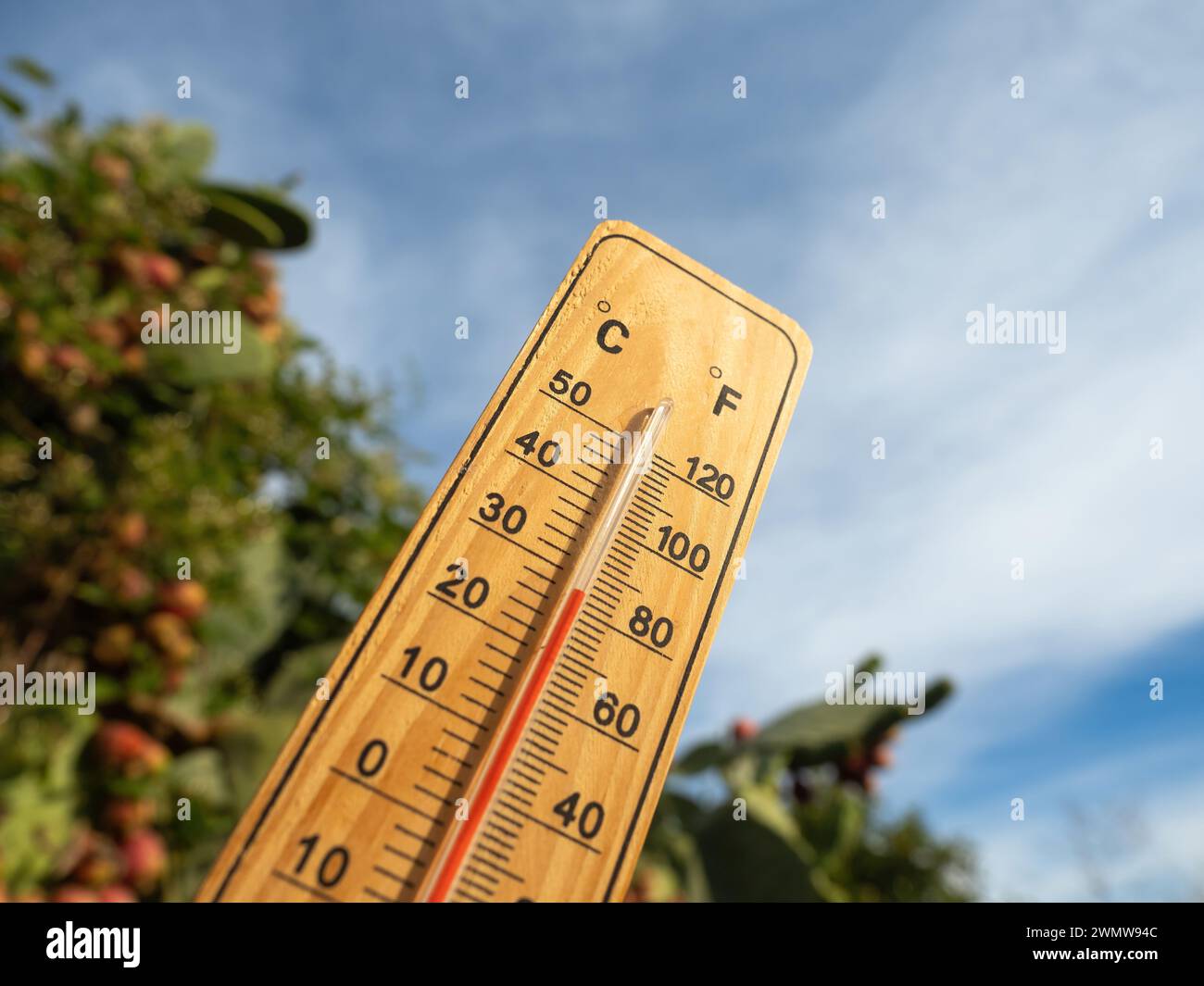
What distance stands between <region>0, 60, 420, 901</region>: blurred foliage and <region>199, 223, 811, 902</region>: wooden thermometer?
5.39 feet

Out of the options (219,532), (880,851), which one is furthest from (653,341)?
(880,851)

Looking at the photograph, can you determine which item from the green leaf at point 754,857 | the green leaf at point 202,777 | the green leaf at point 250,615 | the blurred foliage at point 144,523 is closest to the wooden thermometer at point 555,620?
the green leaf at point 754,857

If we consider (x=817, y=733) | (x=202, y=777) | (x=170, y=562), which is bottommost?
A: (x=202, y=777)

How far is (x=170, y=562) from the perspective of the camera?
8.57ft

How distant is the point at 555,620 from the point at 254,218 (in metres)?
2.74

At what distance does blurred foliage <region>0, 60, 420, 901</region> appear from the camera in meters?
2.39

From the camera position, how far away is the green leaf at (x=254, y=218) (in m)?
3.07

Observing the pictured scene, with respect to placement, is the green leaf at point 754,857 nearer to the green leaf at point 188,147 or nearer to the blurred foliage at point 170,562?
the blurred foliage at point 170,562

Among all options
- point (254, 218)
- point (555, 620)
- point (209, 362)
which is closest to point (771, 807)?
point (555, 620)

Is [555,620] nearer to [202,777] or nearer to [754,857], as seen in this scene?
[754,857]

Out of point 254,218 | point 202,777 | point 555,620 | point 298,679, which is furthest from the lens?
point 254,218
